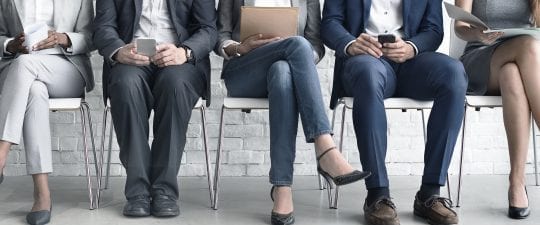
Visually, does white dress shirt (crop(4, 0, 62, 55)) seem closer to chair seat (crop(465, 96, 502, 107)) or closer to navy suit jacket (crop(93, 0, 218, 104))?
navy suit jacket (crop(93, 0, 218, 104))

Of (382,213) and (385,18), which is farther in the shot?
(385,18)

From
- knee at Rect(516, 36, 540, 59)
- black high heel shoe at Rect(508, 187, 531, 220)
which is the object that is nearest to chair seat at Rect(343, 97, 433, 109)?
knee at Rect(516, 36, 540, 59)

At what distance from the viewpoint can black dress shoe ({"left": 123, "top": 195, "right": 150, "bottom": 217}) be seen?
2.91 m

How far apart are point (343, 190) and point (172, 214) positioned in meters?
0.98

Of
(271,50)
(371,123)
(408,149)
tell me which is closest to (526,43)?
(371,123)

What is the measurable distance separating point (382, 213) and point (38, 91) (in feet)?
4.59

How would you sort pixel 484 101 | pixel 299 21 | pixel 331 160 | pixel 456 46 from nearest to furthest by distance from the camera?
pixel 331 160, pixel 484 101, pixel 299 21, pixel 456 46

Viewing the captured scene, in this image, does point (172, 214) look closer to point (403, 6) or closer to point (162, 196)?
point (162, 196)

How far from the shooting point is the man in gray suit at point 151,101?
2945mm

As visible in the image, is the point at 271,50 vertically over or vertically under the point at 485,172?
over

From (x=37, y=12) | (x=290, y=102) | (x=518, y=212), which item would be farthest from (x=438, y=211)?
(x=37, y=12)

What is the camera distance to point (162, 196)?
2.96 meters

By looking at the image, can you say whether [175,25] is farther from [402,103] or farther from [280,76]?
[402,103]

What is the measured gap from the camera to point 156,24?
3.27 metres
